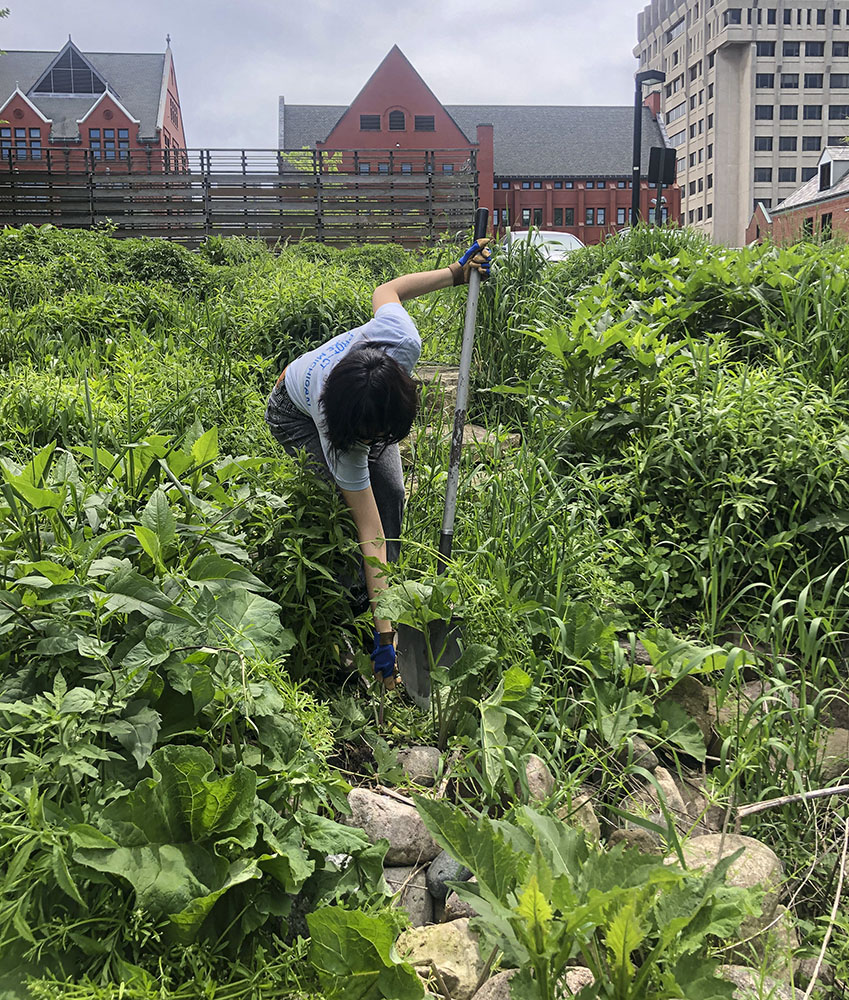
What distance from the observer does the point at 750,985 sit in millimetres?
1919

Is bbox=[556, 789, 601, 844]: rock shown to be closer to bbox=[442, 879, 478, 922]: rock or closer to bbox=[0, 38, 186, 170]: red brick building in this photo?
bbox=[442, 879, 478, 922]: rock

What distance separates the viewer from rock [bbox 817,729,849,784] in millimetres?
2734

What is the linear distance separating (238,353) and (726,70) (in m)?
69.3

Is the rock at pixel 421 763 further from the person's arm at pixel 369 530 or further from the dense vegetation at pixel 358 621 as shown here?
the person's arm at pixel 369 530

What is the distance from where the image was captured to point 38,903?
5.01 ft

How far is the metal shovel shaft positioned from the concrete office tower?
194 ft

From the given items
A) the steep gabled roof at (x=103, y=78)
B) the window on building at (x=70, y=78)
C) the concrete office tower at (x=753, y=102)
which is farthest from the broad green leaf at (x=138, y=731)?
the concrete office tower at (x=753, y=102)

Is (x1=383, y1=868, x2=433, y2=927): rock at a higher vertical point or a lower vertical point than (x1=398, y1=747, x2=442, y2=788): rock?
lower

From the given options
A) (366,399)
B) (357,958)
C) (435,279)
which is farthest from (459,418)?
(357,958)

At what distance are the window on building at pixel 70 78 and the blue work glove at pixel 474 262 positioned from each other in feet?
161

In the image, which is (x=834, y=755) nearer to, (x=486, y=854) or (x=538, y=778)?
(x=538, y=778)

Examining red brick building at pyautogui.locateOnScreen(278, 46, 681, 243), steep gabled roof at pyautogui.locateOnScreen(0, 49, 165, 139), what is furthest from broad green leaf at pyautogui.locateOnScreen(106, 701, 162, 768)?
steep gabled roof at pyautogui.locateOnScreen(0, 49, 165, 139)

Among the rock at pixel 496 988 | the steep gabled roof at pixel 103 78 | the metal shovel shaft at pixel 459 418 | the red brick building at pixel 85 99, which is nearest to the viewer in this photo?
the rock at pixel 496 988

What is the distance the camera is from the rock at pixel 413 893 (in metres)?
2.21
